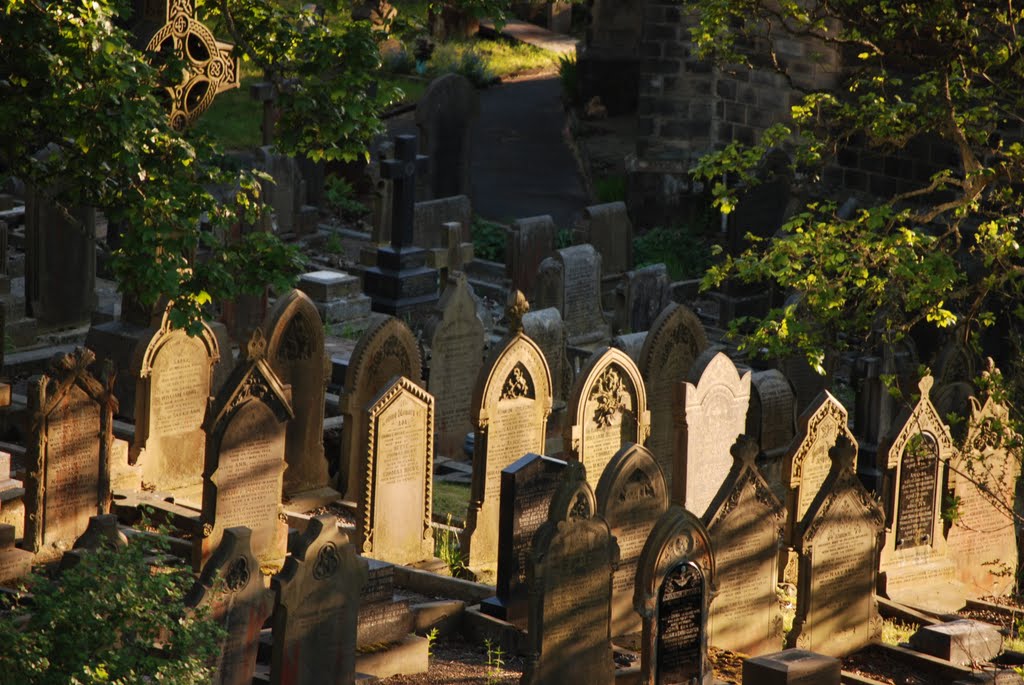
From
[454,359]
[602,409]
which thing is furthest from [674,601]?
[454,359]

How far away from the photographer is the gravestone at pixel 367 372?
1132 centimetres

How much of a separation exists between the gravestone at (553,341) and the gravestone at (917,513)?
330 cm

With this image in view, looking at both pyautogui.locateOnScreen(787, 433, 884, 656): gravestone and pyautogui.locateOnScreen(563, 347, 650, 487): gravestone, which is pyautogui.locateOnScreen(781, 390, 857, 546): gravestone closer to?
pyautogui.locateOnScreen(787, 433, 884, 656): gravestone

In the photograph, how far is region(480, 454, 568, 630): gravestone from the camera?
9312 mm

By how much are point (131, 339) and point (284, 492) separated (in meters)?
→ 1.95

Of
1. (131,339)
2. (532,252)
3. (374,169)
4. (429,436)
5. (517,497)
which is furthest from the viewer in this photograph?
(374,169)

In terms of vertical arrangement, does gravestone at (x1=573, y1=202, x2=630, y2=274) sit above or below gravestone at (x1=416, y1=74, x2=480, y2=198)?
below

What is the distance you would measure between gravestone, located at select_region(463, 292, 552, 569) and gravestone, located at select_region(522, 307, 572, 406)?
2.42 m

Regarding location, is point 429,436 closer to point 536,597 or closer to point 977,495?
point 536,597

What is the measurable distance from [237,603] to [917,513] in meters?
5.28

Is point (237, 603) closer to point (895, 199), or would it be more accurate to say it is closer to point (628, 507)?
point (628, 507)

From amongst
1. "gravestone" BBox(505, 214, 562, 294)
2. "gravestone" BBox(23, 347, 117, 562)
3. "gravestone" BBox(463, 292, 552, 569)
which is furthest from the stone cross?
"gravestone" BBox(23, 347, 117, 562)

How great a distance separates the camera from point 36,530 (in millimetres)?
9820

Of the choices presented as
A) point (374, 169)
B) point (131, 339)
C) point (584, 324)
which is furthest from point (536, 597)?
point (374, 169)
